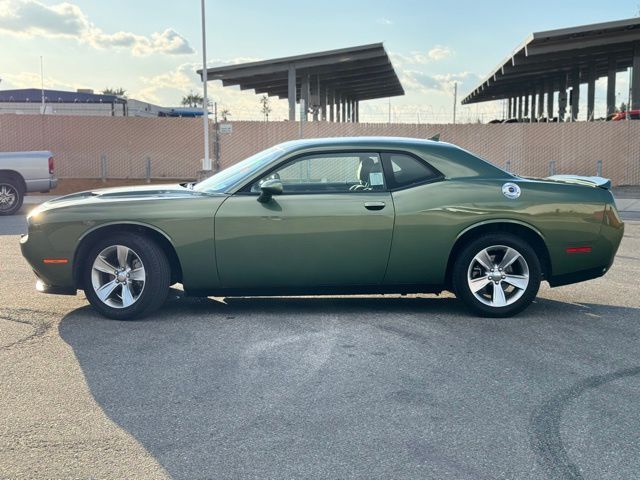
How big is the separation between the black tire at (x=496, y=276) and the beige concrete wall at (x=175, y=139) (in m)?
20.7

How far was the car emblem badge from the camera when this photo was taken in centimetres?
626

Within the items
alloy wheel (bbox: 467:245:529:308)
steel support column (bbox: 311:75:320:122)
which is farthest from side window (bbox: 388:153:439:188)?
steel support column (bbox: 311:75:320:122)

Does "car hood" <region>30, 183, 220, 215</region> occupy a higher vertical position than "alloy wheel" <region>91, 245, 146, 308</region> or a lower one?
higher

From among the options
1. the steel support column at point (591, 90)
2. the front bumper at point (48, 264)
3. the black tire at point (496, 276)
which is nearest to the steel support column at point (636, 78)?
the steel support column at point (591, 90)

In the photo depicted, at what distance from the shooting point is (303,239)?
6.11m

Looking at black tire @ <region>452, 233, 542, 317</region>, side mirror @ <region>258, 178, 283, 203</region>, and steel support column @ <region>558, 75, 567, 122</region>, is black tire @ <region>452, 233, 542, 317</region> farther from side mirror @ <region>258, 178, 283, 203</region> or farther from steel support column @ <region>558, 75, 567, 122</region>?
steel support column @ <region>558, 75, 567, 122</region>

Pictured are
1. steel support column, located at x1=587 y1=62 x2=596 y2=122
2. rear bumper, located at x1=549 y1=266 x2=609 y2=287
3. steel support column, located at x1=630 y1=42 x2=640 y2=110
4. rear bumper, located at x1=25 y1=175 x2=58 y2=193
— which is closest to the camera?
rear bumper, located at x1=549 y1=266 x2=609 y2=287

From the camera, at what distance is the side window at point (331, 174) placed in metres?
6.31

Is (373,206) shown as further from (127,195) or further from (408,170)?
(127,195)

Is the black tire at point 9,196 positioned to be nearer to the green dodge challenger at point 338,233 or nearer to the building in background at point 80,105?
the green dodge challenger at point 338,233

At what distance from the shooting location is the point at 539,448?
362cm

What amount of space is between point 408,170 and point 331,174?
68 cm

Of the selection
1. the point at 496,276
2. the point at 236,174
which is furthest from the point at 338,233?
the point at 496,276

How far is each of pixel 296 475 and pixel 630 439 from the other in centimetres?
177
